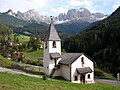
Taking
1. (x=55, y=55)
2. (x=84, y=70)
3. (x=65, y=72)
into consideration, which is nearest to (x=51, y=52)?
(x=55, y=55)

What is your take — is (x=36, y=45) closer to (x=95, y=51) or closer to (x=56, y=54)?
(x=95, y=51)

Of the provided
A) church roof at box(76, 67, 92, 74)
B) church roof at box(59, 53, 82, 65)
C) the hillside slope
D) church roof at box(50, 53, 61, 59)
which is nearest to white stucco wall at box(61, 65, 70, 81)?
church roof at box(59, 53, 82, 65)

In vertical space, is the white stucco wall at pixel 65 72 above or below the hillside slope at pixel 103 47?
below

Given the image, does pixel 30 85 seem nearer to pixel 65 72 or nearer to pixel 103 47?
pixel 65 72

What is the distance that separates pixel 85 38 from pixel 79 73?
455ft

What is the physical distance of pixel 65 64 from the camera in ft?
147

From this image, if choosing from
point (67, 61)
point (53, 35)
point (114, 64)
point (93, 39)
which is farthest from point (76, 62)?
point (93, 39)

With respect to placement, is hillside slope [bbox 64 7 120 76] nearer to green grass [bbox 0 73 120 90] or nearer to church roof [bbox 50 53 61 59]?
church roof [bbox 50 53 61 59]

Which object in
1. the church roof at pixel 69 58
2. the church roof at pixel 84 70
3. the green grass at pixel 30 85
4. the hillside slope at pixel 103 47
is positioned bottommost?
the green grass at pixel 30 85

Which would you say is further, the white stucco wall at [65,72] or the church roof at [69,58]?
the white stucco wall at [65,72]

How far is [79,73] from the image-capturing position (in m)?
43.6

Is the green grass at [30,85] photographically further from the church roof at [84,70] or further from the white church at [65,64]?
the white church at [65,64]

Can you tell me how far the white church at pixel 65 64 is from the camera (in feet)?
144

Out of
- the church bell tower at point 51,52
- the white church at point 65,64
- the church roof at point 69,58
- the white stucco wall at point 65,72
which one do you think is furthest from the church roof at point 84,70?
the church bell tower at point 51,52
